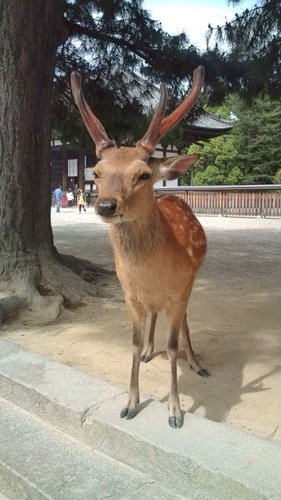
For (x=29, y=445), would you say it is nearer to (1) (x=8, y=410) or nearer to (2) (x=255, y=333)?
(1) (x=8, y=410)

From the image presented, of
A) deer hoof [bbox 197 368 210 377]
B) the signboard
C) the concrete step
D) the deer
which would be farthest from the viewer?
the signboard

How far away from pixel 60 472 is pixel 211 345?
5.94 feet

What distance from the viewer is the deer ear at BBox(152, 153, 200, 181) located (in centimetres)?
214

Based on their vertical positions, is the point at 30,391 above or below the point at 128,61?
below

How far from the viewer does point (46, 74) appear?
488 centimetres

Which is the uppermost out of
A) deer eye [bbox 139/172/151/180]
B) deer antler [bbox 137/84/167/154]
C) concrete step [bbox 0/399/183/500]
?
deer antler [bbox 137/84/167/154]

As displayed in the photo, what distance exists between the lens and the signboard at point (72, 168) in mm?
28250

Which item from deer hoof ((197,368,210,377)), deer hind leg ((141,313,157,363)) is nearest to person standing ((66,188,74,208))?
deer hind leg ((141,313,157,363))

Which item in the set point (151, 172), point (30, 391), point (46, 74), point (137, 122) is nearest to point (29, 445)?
point (30, 391)

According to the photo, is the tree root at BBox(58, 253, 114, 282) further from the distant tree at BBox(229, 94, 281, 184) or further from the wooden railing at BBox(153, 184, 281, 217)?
the distant tree at BBox(229, 94, 281, 184)

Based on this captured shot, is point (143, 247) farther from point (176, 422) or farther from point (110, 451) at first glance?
point (110, 451)

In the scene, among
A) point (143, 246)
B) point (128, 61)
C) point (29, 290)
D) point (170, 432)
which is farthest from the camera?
point (128, 61)

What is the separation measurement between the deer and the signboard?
26.5 m

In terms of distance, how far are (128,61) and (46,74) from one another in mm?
3159
